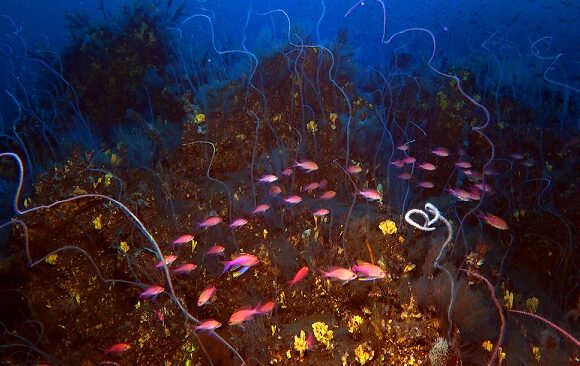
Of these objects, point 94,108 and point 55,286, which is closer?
point 55,286

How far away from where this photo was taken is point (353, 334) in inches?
144

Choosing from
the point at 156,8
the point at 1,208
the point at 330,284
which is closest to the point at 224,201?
the point at 330,284

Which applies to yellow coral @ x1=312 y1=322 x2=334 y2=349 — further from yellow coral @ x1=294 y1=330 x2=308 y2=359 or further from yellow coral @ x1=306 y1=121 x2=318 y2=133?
yellow coral @ x1=306 y1=121 x2=318 y2=133

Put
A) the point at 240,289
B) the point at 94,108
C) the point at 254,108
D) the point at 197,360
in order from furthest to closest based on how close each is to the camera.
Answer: the point at 94,108 → the point at 254,108 → the point at 240,289 → the point at 197,360

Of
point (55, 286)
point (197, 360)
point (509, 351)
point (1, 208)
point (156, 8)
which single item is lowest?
point (509, 351)

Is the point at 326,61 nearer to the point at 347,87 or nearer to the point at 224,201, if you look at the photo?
the point at 347,87

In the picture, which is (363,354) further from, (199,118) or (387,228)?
(199,118)

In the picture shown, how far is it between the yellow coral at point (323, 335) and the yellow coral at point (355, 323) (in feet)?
0.74

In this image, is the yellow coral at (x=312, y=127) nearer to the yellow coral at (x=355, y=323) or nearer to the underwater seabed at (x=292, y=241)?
the underwater seabed at (x=292, y=241)

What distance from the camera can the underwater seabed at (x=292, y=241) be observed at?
3684 mm

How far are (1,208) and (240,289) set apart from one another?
5.11 metres

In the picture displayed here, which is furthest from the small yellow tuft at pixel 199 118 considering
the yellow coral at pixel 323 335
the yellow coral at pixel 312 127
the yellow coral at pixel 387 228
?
the yellow coral at pixel 323 335

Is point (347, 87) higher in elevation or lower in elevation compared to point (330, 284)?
higher

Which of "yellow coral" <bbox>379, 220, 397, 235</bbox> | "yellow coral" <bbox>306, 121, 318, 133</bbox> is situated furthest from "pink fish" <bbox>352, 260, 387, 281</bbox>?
"yellow coral" <bbox>306, 121, 318, 133</bbox>
